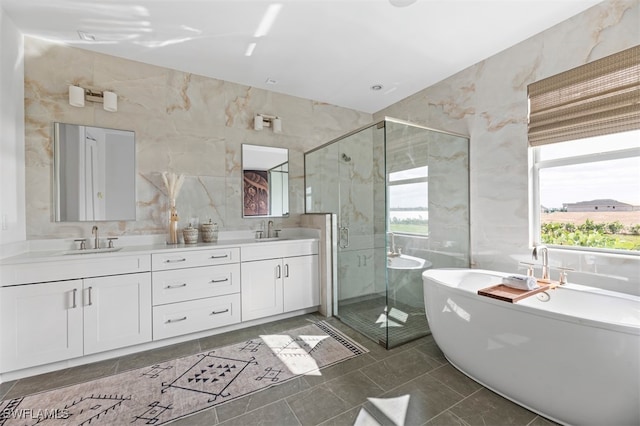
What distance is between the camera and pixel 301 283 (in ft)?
10.4

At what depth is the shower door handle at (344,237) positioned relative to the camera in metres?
3.22

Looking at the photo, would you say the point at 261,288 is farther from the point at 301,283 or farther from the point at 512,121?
the point at 512,121

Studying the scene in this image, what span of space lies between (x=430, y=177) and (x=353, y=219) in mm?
935

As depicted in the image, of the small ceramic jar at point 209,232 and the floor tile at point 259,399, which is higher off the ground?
the small ceramic jar at point 209,232

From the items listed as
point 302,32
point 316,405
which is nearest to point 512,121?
point 302,32

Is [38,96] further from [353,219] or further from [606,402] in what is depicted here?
[606,402]

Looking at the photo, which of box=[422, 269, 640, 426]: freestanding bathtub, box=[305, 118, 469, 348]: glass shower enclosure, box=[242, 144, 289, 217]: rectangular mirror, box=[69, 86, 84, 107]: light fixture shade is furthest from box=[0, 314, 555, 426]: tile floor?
box=[69, 86, 84, 107]: light fixture shade

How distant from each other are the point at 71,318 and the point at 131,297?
395 mm

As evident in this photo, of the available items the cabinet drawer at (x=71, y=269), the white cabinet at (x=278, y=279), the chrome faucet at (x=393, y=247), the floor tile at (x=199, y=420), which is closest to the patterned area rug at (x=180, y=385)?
the floor tile at (x=199, y=420)

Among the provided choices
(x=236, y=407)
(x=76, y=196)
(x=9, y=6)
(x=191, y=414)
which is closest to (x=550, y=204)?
(x=236, y=407)

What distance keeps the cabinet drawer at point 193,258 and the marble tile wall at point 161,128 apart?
618mm

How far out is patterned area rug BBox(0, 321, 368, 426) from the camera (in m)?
1.66

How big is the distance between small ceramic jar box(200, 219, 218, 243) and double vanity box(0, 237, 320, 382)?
38 centimetres

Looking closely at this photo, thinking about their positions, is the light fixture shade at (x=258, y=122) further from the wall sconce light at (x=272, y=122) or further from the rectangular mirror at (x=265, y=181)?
the rectangular mirror at (x=265, y=181)
